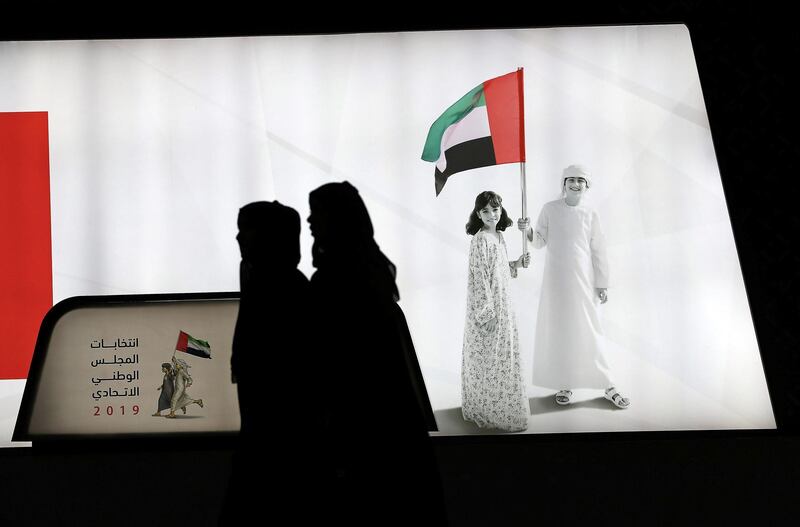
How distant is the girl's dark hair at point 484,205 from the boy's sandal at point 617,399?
1.04 meters

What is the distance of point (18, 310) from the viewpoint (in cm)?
339

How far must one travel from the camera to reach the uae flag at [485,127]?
10.1 feet

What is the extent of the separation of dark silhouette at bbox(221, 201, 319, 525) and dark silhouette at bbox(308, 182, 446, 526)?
0.15ft

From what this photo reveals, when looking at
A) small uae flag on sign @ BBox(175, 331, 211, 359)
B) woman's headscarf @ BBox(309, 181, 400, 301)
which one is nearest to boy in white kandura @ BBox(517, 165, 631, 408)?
small uae flag on sign @ BBox(175, 331, 211, 359)

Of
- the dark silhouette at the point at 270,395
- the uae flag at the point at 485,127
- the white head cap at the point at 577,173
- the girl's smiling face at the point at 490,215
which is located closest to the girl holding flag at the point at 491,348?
the girl's smiling face at the point at 490,215

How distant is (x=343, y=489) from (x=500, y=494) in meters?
1.30

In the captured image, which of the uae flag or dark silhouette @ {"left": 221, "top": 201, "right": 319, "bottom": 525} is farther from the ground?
the uae flag

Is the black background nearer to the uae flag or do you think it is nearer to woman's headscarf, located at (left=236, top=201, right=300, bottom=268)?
the uae flag

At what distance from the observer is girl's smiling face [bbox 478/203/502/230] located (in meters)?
3.34

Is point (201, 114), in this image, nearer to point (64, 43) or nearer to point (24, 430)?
point (64, 43)

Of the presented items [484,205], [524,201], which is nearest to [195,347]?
[484,205]

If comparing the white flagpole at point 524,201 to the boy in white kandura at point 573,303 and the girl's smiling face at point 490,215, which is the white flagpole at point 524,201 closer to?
the boy in white kandura at point 573,303

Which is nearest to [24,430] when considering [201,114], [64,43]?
[201,114]

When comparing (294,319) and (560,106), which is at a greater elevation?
(560,106)
